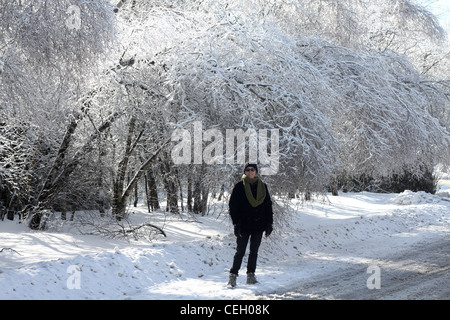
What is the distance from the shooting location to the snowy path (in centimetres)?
644

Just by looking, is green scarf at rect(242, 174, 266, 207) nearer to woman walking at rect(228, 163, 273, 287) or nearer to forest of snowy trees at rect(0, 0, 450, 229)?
woman walking at rect(228, 163, 273, 287)

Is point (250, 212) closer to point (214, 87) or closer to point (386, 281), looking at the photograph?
point (386, 281)

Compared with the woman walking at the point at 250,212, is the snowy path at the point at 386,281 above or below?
below

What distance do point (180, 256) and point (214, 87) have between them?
10.1 ft

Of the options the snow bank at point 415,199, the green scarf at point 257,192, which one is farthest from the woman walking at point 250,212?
the snow bank at point 415,199

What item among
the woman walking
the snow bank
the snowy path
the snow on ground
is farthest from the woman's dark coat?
the snow bank

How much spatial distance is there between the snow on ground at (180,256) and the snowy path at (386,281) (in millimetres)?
355

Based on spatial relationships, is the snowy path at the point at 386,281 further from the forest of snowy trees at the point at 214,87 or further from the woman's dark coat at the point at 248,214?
the forest of snowy trees at the point at 214,87

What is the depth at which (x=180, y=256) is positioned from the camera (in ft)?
27.8

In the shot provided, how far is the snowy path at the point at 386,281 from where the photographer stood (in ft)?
21.1

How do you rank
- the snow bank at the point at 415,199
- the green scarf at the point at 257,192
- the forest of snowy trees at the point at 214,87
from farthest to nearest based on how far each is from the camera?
the snow bank at the point at 415,199 → the forest of snowy trees at the point at 214,87 → the green scarf at the point at 257,192

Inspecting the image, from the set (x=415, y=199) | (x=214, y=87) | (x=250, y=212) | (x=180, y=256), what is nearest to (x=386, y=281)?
(x=250, y=212)

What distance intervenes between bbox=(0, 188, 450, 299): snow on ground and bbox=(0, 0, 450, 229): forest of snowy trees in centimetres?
124
